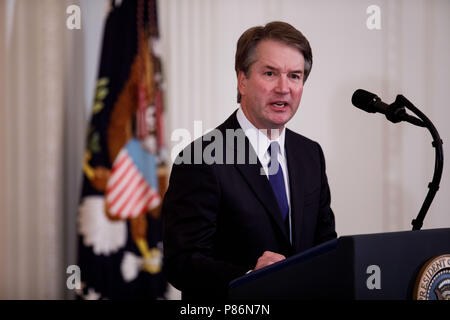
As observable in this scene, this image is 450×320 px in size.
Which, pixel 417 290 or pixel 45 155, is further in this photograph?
pixel 45 155

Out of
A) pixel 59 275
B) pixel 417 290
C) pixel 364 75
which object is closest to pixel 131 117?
pixel 59 275

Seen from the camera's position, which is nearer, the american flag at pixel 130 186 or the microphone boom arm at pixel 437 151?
the microphone boom arm at pixel 437 151

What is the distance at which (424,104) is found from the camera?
444cm

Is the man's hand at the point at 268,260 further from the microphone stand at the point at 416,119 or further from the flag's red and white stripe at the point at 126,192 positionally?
the flag's red and white stripe at the point at 126,192

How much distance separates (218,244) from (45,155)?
2594 millimetres

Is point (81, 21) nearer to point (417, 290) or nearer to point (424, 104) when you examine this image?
point (424, 104)

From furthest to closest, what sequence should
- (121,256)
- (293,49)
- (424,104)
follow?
(424,104)
(121,256)
(293,49)

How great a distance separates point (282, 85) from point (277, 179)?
340mm

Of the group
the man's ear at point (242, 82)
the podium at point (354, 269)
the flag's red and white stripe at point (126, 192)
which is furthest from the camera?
the flag's red and white stripe at point (126, 192)

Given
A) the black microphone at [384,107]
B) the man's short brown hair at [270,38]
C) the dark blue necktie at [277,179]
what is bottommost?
the dark blue necktie at [277,179]

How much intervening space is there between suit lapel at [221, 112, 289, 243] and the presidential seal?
622 millimetres

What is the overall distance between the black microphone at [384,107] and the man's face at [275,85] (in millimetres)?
282

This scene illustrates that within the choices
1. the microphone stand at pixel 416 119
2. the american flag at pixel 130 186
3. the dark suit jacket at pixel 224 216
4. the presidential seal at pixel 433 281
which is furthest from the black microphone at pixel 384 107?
the american flag at pixel 130 186

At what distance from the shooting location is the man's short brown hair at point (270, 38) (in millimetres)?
1936
